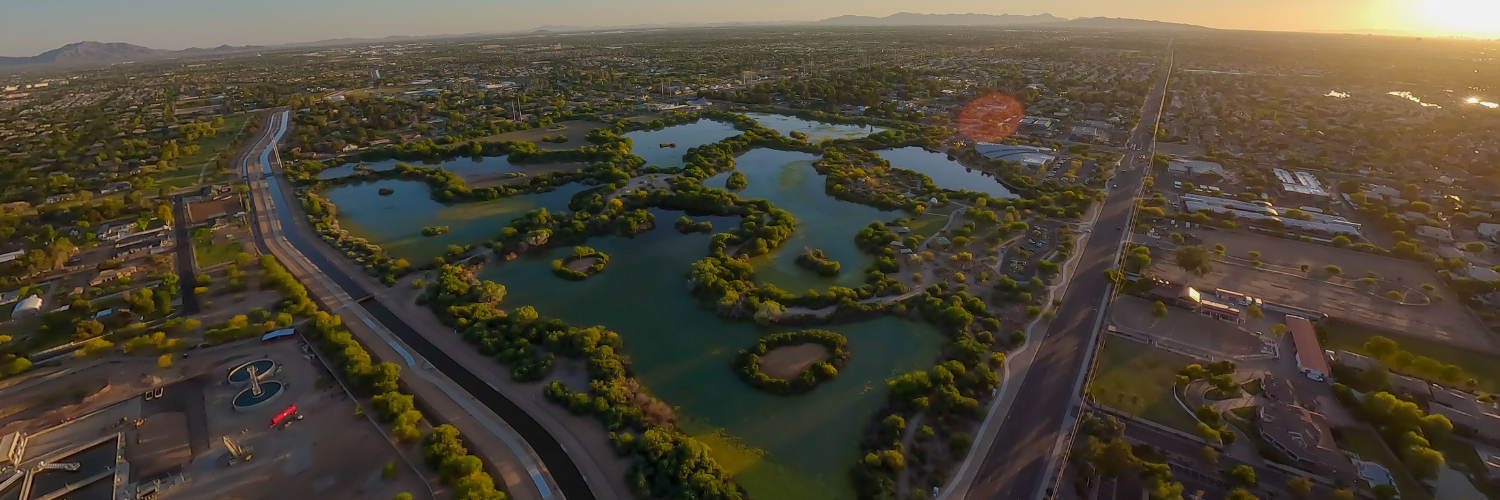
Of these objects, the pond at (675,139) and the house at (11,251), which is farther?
the pond at (675,139)

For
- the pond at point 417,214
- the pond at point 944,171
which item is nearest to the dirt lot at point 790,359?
the pond at point 417,214

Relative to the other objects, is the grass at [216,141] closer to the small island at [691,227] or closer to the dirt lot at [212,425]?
the dirt lot at [212,425]

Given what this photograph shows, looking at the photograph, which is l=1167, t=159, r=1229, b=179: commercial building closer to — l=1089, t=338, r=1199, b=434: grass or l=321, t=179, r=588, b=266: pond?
l=1089, t=338, r=1199, b=434: grass

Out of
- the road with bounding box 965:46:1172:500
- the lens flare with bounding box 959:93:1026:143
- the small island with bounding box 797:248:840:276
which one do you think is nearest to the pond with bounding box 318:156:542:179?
the small island with bounding box 797:248:840:276

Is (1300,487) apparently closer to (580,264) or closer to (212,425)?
(580,264)

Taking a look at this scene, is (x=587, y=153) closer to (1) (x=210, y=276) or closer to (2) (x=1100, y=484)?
(1) (x=210, y=276)

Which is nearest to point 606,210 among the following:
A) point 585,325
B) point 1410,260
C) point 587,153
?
point 585,325

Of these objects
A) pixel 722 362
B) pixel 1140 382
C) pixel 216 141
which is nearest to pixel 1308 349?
pixel 1140 382
